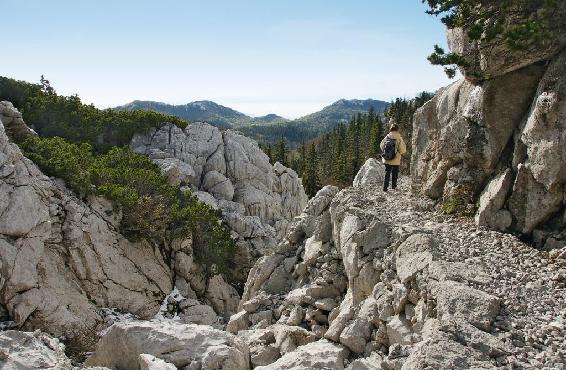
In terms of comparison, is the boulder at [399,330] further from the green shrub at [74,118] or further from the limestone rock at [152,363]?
the green shrub at [74,118]

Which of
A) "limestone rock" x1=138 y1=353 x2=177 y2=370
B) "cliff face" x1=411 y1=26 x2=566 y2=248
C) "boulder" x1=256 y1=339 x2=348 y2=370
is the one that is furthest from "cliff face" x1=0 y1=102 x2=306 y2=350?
"cliff face" x1=411 y1=26 x2=566 y2=248

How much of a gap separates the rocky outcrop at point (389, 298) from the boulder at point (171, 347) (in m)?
1.19

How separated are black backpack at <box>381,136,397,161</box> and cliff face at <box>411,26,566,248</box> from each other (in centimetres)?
153

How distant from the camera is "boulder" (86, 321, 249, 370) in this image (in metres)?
11.2

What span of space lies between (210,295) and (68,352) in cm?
1434

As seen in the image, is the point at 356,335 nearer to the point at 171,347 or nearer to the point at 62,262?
the point at 171,347

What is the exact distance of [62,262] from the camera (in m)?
28.0

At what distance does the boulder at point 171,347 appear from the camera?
11.2 meters

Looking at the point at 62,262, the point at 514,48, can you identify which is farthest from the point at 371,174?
the point at 62,262

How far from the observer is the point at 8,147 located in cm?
2677

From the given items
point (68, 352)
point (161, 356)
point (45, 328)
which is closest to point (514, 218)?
point (161, 356)

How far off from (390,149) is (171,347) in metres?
11.6

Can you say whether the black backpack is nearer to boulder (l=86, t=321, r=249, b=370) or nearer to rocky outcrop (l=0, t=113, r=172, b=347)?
boulder (l=86, t=321, r=249, b=370)

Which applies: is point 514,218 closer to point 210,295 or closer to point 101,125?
point 210,295
